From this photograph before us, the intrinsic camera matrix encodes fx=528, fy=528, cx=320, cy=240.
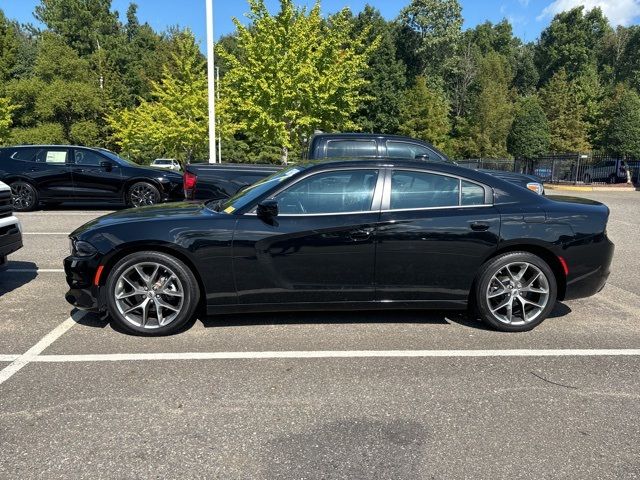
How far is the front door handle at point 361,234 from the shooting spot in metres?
4.38

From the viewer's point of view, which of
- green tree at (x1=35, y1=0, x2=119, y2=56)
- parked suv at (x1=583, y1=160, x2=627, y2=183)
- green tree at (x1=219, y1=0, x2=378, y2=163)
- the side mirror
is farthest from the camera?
green tree at (x1=35, y1=0, x2=119, y2=56)

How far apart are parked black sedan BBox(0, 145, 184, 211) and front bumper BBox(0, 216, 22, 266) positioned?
6.83 m

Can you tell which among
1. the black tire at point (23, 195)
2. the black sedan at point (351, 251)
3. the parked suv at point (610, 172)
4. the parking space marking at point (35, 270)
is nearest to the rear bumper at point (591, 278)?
the black sedan at point (351, 251)

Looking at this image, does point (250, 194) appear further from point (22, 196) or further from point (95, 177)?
point (22, 196)

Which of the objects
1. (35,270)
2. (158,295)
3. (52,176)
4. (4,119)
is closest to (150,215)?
(158,295)

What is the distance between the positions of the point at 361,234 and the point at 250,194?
3.57 ft

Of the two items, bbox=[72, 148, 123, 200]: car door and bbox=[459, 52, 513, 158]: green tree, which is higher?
bbox=[459, 52, 513, 158]: green tree

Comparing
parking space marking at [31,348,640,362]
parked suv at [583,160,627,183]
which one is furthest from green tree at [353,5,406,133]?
parking space marking at [31,348,640,362]

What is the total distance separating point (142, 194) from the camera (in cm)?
1256

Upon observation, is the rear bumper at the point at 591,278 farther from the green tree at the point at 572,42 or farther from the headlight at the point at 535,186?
the green tree at the point at 572,42

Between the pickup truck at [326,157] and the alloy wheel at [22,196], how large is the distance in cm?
629

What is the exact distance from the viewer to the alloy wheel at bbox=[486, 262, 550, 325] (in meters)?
4.62

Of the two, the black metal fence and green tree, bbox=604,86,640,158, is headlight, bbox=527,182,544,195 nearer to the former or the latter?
the black metal fence

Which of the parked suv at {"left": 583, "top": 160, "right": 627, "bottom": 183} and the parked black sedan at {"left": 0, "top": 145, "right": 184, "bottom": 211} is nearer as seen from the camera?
the parked black sedan at {"left": 0, "top": 145, "right": 184, "bottom": 211}
